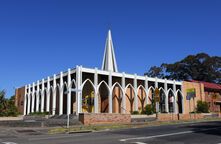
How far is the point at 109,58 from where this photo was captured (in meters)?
55.3

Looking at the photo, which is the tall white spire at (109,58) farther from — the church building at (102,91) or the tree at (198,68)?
the tree at (198,68)

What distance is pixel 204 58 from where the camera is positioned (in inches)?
3428

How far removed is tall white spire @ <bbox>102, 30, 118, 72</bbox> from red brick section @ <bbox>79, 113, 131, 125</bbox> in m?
22.2

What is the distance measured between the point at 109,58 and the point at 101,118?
2568 centimetres

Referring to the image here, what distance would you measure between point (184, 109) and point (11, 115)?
34149mm

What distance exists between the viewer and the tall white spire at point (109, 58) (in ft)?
179

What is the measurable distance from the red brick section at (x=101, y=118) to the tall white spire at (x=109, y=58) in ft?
72.7

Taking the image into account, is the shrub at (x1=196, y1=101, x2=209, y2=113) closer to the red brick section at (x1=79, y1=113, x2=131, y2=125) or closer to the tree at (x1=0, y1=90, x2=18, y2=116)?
the red brick section at (x1=79, y1=113, x2=131, y2=125)

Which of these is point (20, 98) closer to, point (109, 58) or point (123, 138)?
point (109, 58)

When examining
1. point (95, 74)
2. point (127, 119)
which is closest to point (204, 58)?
point (95, 74)

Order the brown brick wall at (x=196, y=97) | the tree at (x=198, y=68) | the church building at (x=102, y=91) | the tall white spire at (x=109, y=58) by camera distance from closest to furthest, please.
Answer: the church building at (x=102, y=91)
the tall white spire at (x=109, y=58)
the brown brick wall at (x=196, y=97)
the tree at (x=198, y=68)

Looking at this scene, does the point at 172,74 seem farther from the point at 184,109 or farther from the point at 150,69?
the point at 184,109

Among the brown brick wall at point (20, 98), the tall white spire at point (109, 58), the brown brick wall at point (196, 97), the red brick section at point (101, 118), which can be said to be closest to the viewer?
the red brick section at point (101, 118)

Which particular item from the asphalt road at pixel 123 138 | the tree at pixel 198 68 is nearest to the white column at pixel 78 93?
the asphalt road at pixel 123 138
